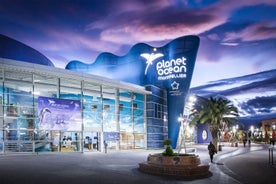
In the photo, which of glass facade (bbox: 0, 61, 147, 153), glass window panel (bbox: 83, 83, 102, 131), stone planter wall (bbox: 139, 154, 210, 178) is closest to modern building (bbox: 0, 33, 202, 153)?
glass facade (bbox: 0, 61, 147, 153)

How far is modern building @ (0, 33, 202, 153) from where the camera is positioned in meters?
32.8

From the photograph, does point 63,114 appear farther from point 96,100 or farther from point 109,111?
point 109,111

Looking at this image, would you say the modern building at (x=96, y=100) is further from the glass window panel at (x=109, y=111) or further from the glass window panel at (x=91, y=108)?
the glass window panel at (x=91, y=108)

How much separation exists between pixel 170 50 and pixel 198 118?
16099mm

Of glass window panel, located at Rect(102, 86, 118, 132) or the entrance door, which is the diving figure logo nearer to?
glass window panel, located at Rect(102, 86, 118, 132)

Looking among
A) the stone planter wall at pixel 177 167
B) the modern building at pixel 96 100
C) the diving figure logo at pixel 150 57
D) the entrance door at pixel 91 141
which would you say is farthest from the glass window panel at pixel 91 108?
the stone planter wall at pixel 177 167

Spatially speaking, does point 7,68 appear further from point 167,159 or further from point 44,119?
point 167,159

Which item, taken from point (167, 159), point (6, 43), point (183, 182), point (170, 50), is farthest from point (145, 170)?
point (6, 43)

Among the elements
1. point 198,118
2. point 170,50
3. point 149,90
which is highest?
point 170,50

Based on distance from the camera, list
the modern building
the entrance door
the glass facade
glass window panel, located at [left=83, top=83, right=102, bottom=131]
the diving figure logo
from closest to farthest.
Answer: the glass facade < the modern building < glass window panel, located at [left=83, top=83, right=102, bottom=131] < the entrance door < the diving figure logo

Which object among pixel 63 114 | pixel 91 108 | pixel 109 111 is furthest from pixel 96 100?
pixel 63 114

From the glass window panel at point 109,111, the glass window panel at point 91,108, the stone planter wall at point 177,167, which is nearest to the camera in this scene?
the stone planter wall at point 177,167

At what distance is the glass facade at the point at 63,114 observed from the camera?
3244 centimetres

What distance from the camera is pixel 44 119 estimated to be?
32344 mm
